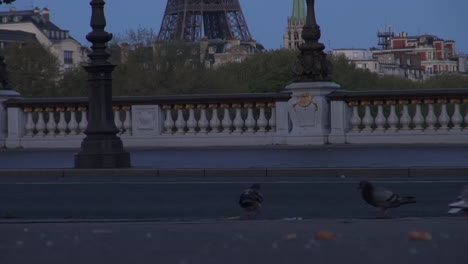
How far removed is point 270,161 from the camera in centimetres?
2072

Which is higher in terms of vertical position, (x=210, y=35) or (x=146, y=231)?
(x=210, y=35)

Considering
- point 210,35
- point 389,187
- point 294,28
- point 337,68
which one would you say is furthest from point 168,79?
point 294,28

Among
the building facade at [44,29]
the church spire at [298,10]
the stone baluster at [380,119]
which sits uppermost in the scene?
the church spire at [298,10]

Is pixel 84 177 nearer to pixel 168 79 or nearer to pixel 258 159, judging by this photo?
pixel 258 159

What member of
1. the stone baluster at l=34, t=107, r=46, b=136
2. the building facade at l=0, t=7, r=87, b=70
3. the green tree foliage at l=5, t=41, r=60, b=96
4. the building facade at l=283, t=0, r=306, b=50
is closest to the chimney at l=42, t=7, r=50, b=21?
the building facade at l=0, t=7, r=87, b=70

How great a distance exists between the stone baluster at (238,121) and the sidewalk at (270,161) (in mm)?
686

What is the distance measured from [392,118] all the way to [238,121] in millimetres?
3274

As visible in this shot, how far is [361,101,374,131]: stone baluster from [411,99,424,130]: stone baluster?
891 mm

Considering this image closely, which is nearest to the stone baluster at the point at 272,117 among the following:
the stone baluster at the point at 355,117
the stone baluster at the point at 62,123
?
the stone baluster at the point at 355,117

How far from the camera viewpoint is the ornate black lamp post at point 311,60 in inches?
975

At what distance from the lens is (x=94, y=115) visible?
A: 20.7 metres

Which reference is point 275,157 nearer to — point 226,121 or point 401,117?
point 401,117

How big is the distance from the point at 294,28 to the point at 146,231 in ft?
456

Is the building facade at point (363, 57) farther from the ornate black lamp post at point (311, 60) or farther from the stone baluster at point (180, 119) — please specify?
the ornate black lamp post at point (311, 60)
